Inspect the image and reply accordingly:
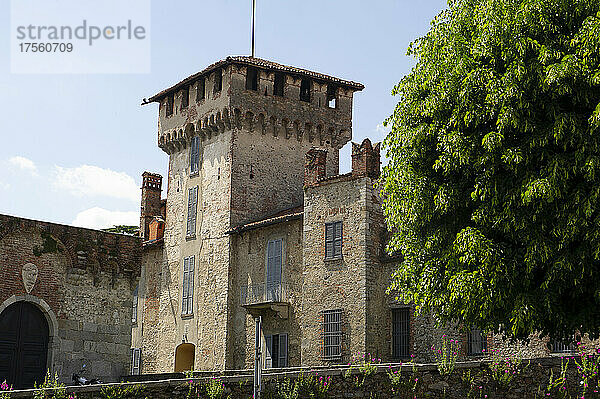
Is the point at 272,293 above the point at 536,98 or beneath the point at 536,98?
beneath

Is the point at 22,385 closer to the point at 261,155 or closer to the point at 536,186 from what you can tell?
the point at 536,186

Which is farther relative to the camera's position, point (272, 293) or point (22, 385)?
point (272, 293)

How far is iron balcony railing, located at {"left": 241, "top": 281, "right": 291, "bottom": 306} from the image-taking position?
104 feet

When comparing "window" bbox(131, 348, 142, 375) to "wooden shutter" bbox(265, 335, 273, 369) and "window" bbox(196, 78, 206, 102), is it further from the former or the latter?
"window" bbox(196, 78, 206, 102)

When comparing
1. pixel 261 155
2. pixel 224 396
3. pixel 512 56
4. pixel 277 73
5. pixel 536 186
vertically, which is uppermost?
pixel 277 73

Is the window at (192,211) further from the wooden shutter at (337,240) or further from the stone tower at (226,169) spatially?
the wooden shutter at (337,240)

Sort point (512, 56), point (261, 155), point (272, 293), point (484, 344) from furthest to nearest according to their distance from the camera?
1. point (261, 155)
2. point (272, 293)
3. point (484, 344)
4. point (512, 56)

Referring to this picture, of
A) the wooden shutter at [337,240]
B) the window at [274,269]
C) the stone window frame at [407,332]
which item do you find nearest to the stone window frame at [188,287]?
the window at [274,269]

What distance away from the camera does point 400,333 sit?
28.0 m

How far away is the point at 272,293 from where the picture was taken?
32.2m

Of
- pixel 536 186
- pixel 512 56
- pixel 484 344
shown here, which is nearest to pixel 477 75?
pixel 512 56

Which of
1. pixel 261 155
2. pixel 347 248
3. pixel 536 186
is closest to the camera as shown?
pixel 536 186

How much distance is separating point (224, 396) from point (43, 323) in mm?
5948

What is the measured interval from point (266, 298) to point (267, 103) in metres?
9.32
